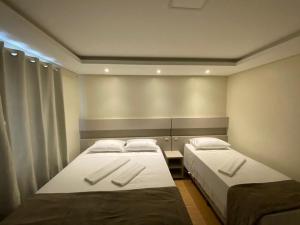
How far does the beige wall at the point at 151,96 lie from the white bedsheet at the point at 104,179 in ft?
3.35

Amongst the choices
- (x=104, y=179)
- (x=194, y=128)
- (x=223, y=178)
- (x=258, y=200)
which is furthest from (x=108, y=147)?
(x=258, y=200)

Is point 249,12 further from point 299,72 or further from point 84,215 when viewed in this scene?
point 84,215

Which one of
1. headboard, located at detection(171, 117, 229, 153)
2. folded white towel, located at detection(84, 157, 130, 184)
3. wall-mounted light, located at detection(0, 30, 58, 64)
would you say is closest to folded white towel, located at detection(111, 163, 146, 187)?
folded white towel, located at detection(84, 157, 130, 184)

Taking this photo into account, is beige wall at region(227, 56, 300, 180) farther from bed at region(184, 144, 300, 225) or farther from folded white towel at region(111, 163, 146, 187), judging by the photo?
folded white towel at region(111, 163, 146, 187)

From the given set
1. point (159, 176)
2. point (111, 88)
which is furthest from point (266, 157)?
point (111, 88)

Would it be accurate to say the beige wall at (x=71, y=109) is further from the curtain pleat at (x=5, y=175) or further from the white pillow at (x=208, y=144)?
the white pillow at (x=208, y=144)

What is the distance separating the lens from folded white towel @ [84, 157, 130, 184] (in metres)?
2.10

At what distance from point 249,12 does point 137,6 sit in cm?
89

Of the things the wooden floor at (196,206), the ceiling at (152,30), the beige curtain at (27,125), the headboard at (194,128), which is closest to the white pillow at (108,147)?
the beige curtain at (27,125)

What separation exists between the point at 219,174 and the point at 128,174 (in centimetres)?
114

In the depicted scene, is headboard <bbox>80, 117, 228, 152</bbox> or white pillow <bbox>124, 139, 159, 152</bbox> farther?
headboard <bbox>80, 117, 228, 152</bbox>

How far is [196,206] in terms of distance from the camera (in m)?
2.60

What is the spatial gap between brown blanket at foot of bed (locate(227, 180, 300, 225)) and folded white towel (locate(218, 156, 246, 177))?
317mm

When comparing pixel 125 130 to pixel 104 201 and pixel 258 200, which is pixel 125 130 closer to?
pixel 104 201
